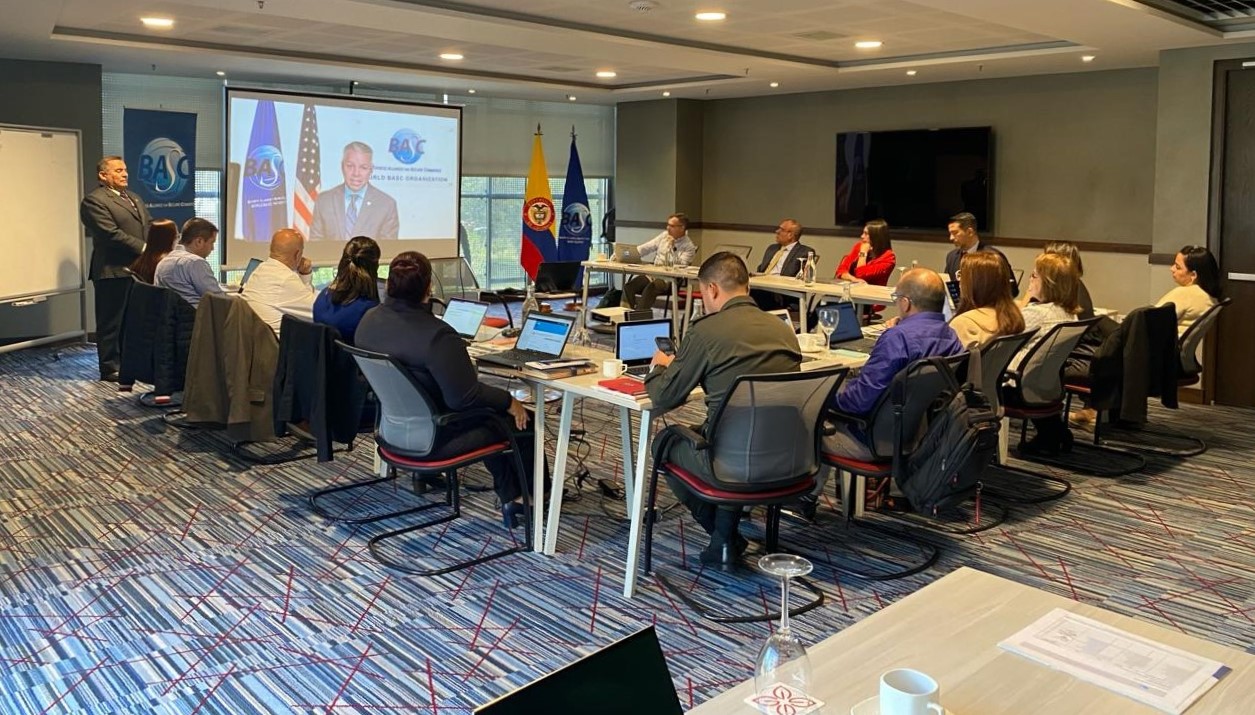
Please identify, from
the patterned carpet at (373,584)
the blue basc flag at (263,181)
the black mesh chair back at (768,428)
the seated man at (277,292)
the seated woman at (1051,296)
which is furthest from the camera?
the blue basc flag at (263,181)

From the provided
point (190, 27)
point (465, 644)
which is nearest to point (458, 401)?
point (465, 644)

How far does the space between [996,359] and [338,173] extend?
24.5 ft

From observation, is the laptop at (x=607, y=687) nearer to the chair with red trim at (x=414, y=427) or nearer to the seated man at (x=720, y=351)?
the seated man at (x=720, y=351)

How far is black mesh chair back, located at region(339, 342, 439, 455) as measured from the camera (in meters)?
4.00

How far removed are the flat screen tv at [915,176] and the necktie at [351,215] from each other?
489cm

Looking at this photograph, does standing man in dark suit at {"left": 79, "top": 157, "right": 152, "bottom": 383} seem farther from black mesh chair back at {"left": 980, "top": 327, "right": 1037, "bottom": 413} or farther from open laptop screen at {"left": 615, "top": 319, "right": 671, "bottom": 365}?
black mesh chair back at {"left": 980, "top": 327, "right": 1037, "bottom": 413}

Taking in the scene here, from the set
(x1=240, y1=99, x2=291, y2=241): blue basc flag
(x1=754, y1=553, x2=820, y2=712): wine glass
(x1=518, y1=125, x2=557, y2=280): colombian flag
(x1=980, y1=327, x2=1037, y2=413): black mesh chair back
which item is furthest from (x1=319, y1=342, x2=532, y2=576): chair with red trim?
(x1=518, y1=125, x2=557, y2=280): colombian flag

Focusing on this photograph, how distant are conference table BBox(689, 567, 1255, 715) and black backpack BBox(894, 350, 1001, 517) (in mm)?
1838

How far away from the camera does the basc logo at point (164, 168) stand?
986cm

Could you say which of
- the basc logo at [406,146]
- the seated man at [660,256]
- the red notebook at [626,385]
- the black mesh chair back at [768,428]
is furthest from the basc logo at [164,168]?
the black mesh chair back at [768,428]

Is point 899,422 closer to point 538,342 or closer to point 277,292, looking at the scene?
point 538,342

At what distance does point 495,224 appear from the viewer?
12.9m

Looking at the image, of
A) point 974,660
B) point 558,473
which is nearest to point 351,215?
point 558,473

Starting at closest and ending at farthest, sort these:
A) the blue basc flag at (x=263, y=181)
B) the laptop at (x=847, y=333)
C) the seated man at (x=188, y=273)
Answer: the laptop at (x=847, y=333) → the seated man at (x=188, y=273) → the blue basc flag at (x=263, y=181)
